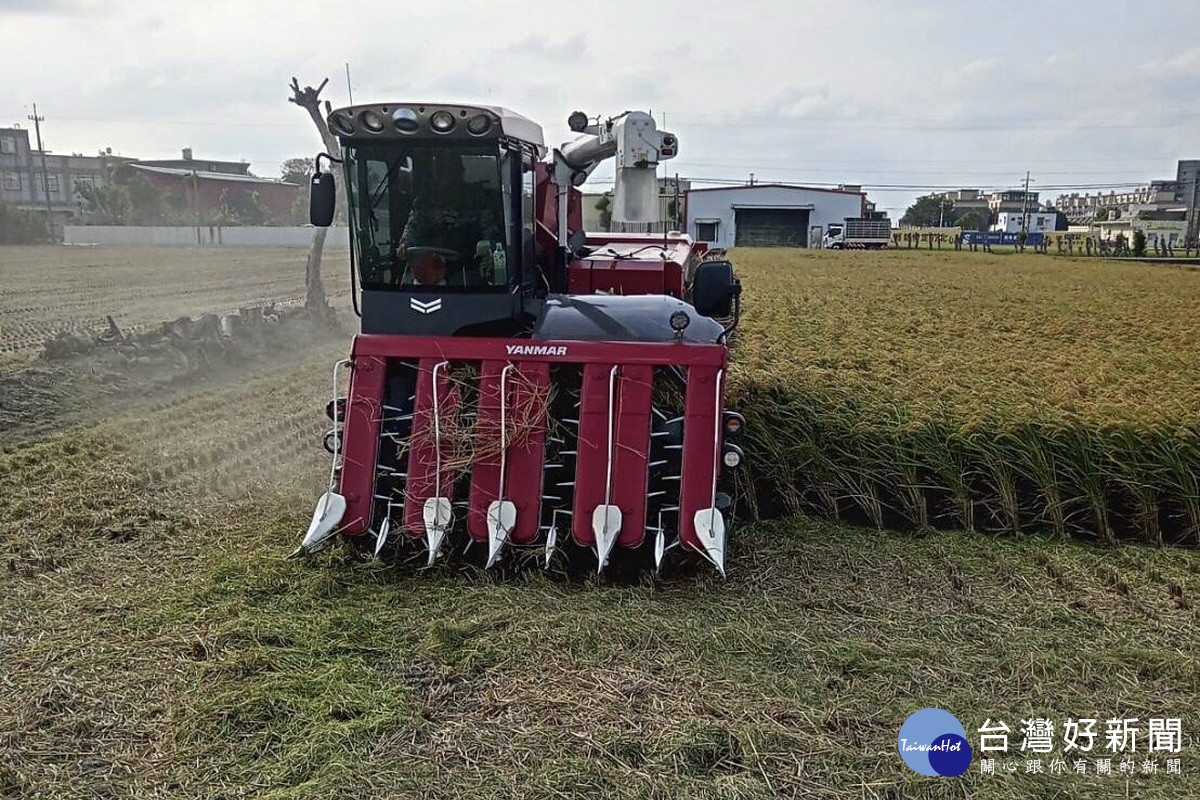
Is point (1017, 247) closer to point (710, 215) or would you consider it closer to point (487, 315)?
point (710, 215)

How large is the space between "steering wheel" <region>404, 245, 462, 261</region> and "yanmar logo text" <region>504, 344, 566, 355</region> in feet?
2.21

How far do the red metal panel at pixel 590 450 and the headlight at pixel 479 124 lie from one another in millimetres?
1397

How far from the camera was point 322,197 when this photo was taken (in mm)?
5348

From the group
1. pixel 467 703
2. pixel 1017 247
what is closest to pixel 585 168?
pixel 467 703

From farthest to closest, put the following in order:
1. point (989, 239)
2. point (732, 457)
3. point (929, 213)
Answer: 1. point (929, 213)
2. point (989, 239)
3. point (732, 457)

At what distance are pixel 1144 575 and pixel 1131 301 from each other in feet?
37.2

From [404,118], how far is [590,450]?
205 cm

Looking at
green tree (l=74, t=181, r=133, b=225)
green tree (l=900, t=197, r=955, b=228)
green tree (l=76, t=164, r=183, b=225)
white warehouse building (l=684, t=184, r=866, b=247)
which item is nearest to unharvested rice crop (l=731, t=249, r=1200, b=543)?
green tree (l=74, t=181, r=133, b=225)

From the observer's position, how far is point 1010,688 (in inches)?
148

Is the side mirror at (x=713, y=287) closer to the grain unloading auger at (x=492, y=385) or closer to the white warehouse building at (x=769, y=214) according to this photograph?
the grain unloading auger at (x=492, y=385)

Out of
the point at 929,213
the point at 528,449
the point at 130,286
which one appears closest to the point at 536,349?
the point at 528,449

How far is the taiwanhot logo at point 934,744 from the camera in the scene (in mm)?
3246

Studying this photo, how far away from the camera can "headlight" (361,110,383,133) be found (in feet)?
16.3

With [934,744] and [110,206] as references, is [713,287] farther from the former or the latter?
[110,206]
